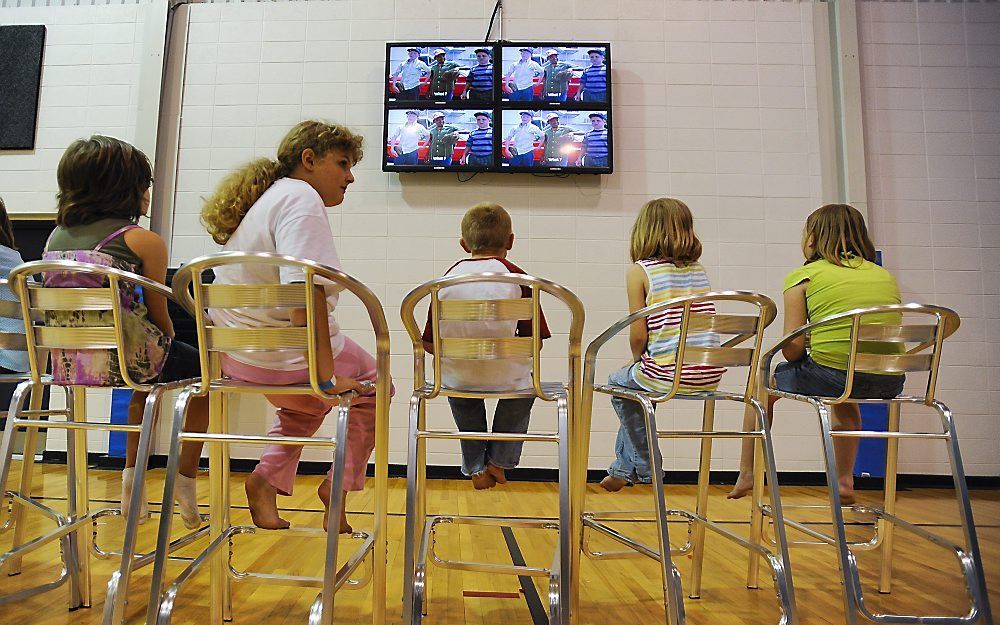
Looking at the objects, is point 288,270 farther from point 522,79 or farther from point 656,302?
point 522,79

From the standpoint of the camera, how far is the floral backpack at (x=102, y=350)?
4.73ft

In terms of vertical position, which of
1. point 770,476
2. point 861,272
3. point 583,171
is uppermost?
point 583,171

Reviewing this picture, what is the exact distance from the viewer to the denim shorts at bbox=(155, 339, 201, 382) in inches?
62.5

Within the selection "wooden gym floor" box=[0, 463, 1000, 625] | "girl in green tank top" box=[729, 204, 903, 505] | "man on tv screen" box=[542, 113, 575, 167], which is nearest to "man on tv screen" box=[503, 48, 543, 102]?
"man on tv screen" box=[542, 113, 575, 167]

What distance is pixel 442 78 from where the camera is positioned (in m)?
3.92

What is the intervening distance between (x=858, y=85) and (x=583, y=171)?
2.03m

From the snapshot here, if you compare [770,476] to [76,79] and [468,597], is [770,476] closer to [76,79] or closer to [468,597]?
[468,597]

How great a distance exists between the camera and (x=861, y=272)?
2.13 metres

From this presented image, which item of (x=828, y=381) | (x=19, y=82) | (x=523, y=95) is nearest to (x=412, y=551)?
(x=828, y=381)

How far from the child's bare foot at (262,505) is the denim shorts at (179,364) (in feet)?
1.11

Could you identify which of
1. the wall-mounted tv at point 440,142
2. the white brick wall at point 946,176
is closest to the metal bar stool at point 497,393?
the wall-mounted tv at point 440,142

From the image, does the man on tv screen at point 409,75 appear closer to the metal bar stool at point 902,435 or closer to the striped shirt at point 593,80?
the striped shirt at point 593,80

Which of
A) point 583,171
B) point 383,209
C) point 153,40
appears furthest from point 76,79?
point 583,171

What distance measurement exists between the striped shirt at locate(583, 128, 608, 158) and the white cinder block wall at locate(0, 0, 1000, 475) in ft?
0.73
